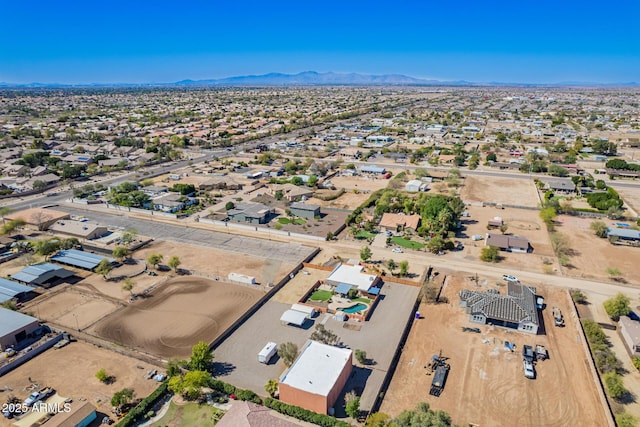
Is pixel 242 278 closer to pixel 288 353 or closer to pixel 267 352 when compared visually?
pixel 267 352

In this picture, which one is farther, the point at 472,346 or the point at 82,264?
the point at 82,264

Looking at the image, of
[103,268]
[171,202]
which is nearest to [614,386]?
[103,268]

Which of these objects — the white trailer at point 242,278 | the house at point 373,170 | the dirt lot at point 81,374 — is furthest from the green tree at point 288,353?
the house at point 373,170

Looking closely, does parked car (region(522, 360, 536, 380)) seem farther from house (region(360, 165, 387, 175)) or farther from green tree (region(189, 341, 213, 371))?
house (region(360, 165, 387, 175))

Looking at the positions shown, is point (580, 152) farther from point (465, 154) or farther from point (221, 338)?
point (221, 338)

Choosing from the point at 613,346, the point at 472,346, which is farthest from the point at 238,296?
the point at 613,346

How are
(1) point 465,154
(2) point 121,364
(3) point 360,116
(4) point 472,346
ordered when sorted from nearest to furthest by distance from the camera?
(2) point 121,364
(4) point 472,346
(1) point 465,154
(3) point 360,116

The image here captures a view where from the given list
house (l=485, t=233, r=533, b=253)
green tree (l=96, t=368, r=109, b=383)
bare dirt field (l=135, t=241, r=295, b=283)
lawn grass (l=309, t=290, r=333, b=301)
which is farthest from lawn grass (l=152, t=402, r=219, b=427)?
house (l=485, t=233, r=533, b=253)
